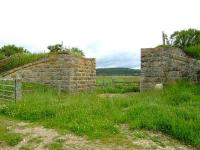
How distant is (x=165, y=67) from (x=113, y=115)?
7.17 meters

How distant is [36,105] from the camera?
13.7 metres

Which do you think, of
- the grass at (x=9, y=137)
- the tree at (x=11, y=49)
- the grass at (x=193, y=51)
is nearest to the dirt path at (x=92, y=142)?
the grass at (x=9, y=137)

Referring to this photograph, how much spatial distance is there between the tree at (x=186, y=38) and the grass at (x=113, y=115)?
7.82 meters

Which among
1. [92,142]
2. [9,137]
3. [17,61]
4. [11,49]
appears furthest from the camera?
[11,49]

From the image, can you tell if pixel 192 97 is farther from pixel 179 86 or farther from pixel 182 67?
pixel 182 67

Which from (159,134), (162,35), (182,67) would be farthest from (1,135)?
(162,35)

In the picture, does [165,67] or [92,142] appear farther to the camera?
[165,67]

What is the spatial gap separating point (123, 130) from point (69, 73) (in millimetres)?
9981

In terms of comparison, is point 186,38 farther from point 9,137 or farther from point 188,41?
point 9,137

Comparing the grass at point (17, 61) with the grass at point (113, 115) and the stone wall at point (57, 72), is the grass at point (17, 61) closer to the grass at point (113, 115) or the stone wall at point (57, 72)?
the stone wall at point (57, 72)

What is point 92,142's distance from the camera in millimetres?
9797

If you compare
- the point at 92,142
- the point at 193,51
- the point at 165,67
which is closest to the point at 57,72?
the point at 165,67

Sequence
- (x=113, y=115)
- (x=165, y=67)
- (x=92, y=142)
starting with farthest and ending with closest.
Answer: (x=165, y=67)
(x=113, y=115)
(x=92, y=142)

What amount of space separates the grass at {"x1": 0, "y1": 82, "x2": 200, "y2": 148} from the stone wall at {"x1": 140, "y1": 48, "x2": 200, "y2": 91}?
10.5 ft
